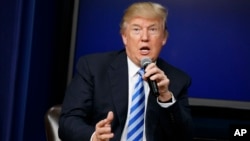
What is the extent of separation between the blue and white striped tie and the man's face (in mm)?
84

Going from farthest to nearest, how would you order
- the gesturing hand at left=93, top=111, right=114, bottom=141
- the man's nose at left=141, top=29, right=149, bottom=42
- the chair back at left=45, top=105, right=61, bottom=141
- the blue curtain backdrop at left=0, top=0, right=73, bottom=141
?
the blue curtain backdrop at left=0, top=0, right=73, bottom=141
the chair back at left=45, top=105, right=61, bottom=141
the man's nose at left=141, top=29, right=149, bottom=42
the gesturing hand at left=93, top=111, right=114, bottom=141

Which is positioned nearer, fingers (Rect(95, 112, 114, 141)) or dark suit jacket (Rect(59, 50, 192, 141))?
fingers (Rect(95, 112, 114, 141))

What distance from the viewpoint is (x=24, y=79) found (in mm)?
2041

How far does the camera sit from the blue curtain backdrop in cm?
199

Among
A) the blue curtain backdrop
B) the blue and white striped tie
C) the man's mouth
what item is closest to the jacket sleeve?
the blue and white striped tie

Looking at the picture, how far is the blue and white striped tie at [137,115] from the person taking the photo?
1.42 m

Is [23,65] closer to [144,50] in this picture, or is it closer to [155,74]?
[144,50]

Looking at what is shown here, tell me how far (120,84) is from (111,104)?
85 mm

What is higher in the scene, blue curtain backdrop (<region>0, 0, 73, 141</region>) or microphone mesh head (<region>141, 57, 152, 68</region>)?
microphone mesh head (<region>141, 57, 152, 68</region>)

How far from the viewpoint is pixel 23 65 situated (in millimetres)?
2031

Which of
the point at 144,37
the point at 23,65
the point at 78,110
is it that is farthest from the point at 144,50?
the point at 23,65

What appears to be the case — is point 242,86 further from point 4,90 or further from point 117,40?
point 4,90

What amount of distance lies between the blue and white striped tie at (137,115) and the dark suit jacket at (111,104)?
0.02 m

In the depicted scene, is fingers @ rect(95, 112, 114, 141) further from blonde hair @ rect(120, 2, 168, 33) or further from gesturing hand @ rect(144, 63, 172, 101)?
blonde hair @ rect(120, 2, 168, 33)
